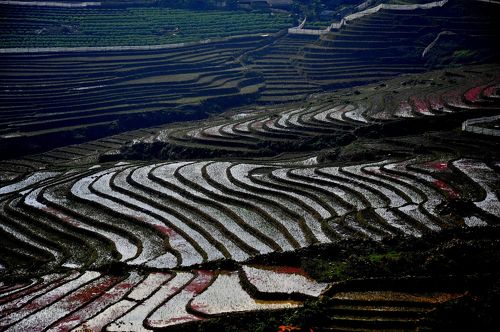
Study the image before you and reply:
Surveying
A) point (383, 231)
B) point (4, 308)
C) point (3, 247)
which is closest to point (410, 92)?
point (383, 231)

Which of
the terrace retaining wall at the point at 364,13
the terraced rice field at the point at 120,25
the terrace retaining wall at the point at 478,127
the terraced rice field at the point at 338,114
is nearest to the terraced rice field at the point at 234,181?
the terraced rice field at the point at 338,114

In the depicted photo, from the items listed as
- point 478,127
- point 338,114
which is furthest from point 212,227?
point 338,114

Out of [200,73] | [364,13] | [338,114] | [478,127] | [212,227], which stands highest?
[364,13]

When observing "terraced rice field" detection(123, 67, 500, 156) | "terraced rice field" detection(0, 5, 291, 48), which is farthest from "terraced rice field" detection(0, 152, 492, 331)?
"terraced rice field" detection(0, 5, 291, 48)

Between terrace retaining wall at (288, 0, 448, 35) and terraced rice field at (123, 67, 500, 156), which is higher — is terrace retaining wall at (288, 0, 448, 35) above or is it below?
above

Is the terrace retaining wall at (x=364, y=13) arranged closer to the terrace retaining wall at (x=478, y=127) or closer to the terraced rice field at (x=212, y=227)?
the terraced rice field at (x=212, y=227)

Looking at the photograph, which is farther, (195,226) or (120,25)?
(120,25)

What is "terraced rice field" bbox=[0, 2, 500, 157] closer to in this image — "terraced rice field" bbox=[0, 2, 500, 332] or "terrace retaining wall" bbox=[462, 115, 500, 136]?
"terraced rice field" bbox=[0, 2, 500, 332]

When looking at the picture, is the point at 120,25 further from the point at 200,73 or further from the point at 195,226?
the point at 195,226

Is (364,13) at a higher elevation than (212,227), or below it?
higher

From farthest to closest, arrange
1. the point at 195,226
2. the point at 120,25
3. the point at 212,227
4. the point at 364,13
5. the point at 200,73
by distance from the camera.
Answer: the point at 120,25
the point at 364,13
the point at 200,73
the point at 195,226
the point at 212,227

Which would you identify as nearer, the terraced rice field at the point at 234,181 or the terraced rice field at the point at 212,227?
the terraced rice field at the point at 212,227

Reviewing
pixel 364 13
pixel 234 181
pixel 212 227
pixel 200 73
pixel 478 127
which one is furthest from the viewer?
pixel 364 13
